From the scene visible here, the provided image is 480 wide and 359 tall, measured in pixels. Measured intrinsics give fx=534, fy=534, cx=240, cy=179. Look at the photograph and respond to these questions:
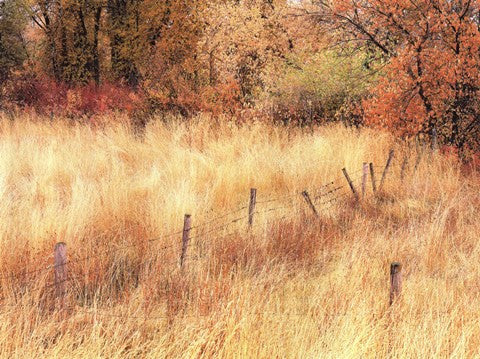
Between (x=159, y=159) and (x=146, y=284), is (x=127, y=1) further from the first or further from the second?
(x=146, y=284)

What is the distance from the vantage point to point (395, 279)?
3678 mm

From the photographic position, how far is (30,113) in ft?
48.7

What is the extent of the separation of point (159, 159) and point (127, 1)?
13239 millimetres

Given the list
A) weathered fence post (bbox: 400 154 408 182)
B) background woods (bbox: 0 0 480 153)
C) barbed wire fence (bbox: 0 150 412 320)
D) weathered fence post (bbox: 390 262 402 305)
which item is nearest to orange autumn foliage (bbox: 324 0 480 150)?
background woods (bbox: 0 0 480 153)

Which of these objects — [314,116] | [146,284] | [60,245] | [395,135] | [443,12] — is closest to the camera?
[60,245]

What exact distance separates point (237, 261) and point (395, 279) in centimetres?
168

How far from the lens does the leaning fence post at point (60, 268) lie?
3.62m

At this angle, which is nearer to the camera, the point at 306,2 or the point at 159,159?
the point at 159,159

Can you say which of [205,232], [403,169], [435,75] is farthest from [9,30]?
[205,232]

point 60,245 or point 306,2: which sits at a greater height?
point 306,2

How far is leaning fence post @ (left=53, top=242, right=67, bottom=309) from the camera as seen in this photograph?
3617mm

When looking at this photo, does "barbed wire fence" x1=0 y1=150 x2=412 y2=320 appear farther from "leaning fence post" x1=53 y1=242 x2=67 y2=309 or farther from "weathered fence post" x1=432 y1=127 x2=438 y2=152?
"weathered fence post" x1=432 y1=127 x2=438 y2=152

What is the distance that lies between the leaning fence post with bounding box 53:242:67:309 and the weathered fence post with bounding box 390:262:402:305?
2.23 m

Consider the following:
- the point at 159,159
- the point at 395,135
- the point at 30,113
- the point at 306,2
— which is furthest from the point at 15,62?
the point at 395,135
